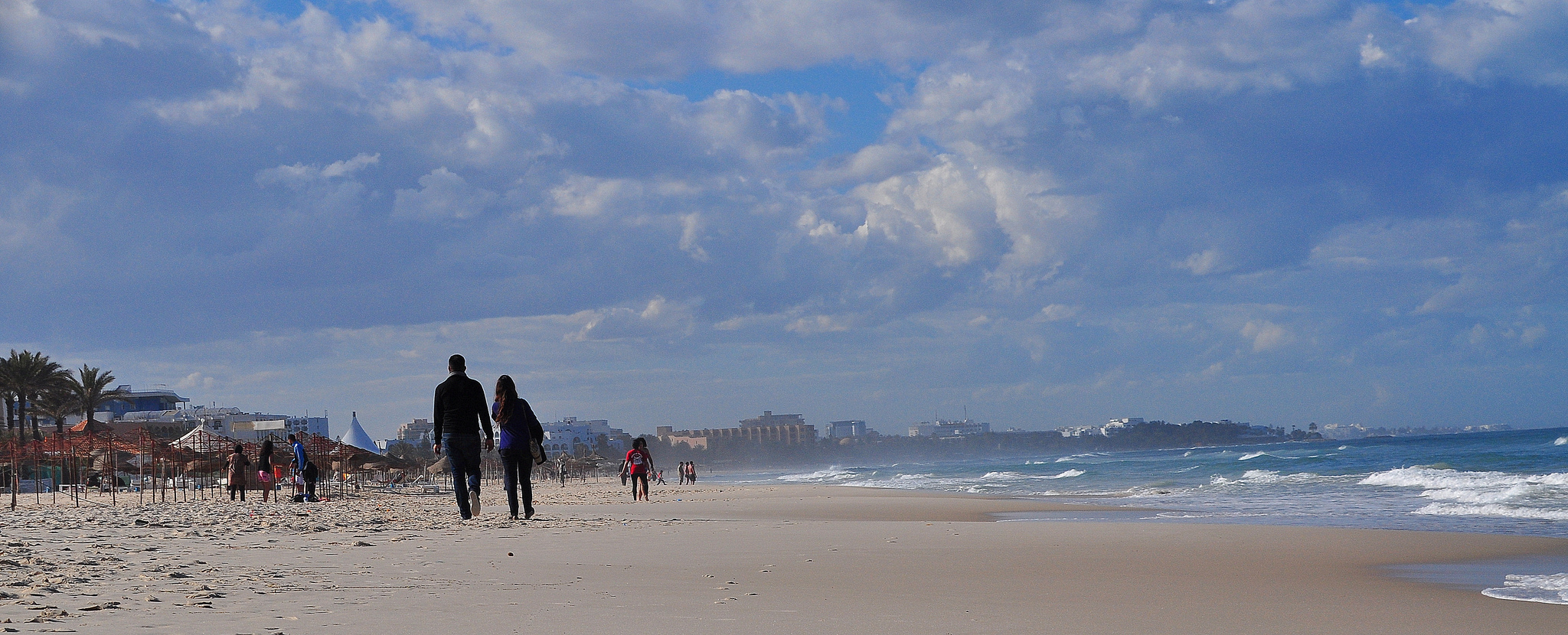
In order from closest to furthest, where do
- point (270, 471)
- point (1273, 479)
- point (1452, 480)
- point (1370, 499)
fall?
point (270, 471), point (1370, 499), point (1452, 480), point (1273, 479)

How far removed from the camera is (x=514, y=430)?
9.80 meters

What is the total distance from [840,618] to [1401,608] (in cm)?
347

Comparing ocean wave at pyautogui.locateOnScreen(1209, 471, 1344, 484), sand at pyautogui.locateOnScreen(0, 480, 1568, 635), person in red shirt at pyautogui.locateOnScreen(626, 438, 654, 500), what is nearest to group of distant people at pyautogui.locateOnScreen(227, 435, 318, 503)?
person in red shirt at pyautogui.locateOnScreen(626, 438, 654, 500)

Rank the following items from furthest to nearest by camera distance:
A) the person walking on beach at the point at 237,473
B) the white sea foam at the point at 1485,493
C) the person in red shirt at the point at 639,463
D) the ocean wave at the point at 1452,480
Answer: the ocean wave at the point at 1452,480, the person in red shirt at the point at 639,463, the person walking on beach at the point at 237,473, the white sea foam at the point at 1485,493

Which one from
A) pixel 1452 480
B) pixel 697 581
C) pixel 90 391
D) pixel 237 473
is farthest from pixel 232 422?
pixel 697 581

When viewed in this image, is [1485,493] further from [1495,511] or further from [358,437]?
[358,437]

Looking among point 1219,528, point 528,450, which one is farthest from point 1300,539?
point 528,450

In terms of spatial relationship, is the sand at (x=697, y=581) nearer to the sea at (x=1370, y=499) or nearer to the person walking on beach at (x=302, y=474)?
the sea at (x=1370, y=499)

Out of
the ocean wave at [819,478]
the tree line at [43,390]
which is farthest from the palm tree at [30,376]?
the ocean wave at [819,478]

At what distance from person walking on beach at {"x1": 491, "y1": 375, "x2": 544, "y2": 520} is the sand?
0.53 metres

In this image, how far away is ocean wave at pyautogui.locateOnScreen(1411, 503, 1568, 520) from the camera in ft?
50.7

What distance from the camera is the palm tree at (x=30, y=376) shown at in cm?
4897

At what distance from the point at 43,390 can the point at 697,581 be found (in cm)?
5553

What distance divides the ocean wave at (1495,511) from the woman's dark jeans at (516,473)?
13.3 metres
